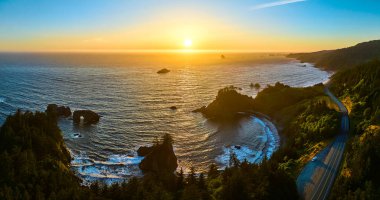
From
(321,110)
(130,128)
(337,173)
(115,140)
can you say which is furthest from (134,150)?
(321,110)

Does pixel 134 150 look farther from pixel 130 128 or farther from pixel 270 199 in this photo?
pixel 270 199

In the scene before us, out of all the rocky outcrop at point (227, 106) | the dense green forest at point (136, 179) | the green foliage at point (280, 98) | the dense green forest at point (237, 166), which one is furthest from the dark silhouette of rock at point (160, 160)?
the green foliage at point (280, 98)

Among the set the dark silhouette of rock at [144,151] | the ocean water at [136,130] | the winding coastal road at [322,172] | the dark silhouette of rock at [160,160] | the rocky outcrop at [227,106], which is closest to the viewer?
the winding coastal road at [322,172]

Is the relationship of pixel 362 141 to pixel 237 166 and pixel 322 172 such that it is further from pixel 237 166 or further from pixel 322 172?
pixel 237 166

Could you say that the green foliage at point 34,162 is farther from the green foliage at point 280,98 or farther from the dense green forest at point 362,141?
the green foliage at point 280,98

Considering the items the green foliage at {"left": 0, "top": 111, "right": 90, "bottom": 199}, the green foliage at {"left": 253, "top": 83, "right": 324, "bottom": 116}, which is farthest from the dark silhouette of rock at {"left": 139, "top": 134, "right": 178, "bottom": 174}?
the green foliage at {"left": 253, "top": 83, "right": 324, "bottom": 116}

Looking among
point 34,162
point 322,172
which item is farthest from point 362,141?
point 34,162
